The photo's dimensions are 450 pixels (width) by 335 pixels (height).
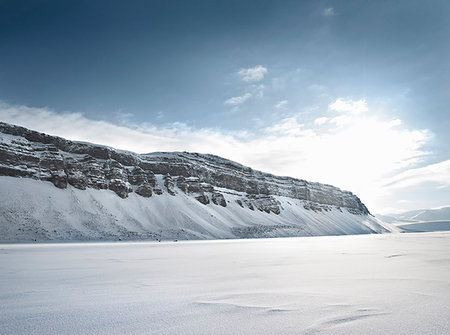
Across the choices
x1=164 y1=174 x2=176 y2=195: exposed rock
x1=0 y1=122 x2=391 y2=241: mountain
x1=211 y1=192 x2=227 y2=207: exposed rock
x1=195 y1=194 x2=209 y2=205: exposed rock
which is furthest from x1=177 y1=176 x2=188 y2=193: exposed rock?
x1=211 y1=192 x2=227 y2=207: exposed rock

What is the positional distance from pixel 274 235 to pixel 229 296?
70977mm

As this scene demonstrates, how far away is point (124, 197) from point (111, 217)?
11.3 meters

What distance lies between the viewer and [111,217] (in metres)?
56.5

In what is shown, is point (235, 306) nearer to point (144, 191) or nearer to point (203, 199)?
point (144, 191)

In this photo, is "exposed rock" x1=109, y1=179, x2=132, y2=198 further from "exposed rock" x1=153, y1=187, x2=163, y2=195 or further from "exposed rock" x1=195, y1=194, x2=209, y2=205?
"exposed rock" x1=195, y1=194, x2=209, y2=205

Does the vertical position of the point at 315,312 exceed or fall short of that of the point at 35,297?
it exceeds it

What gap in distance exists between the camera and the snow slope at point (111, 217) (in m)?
45.8

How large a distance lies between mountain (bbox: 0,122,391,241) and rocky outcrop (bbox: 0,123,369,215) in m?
0.21

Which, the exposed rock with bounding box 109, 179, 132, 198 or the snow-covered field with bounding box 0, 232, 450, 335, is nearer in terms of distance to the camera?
the snow-covered field with bounding box 0, 232, 450, 335

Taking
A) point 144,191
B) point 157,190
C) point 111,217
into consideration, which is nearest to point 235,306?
point 111,217

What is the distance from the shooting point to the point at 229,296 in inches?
162

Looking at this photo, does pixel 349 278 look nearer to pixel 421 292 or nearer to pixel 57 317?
pixel 421 292

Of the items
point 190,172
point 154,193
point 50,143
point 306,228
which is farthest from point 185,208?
point 306,228

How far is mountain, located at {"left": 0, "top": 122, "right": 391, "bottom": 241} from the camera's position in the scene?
162 ft
